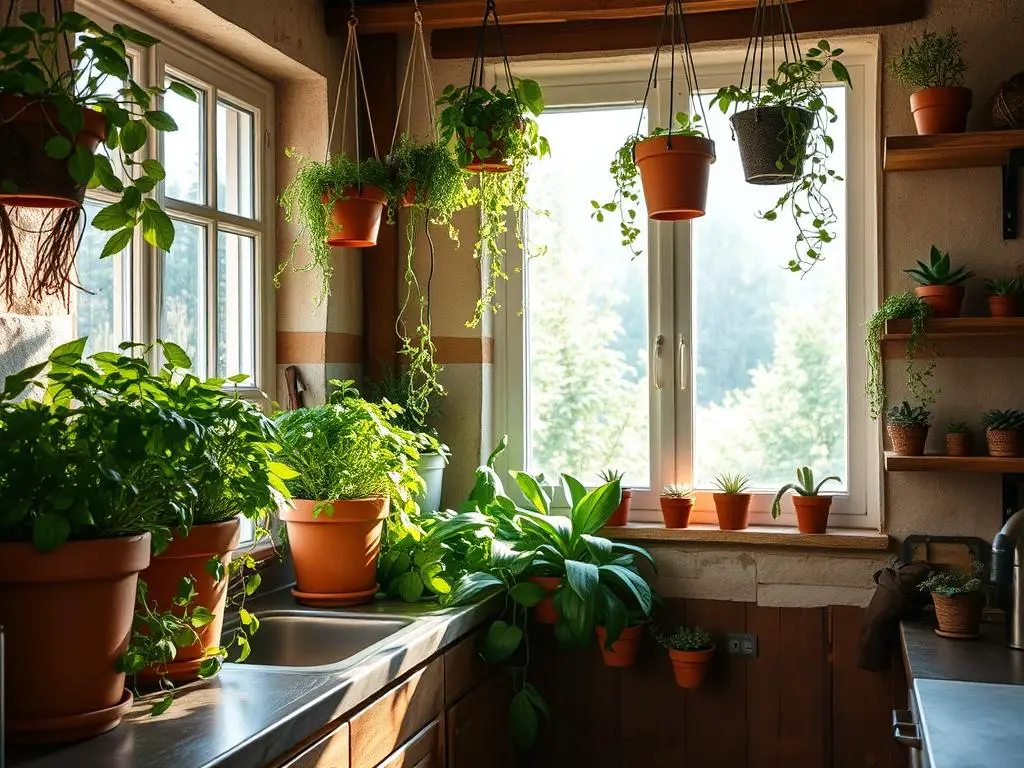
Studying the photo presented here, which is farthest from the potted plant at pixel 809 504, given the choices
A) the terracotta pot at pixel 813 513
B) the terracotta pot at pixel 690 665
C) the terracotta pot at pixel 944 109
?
A: the terracotta pot at pixel 944 109

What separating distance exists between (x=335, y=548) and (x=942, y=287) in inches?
67.8

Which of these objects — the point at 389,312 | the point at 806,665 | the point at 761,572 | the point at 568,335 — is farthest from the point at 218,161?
the point at 806,665

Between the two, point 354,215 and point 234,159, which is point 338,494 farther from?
point 234,159

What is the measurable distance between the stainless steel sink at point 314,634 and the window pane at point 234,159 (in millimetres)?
1126

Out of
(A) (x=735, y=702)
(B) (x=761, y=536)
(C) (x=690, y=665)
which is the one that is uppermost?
(B) (x=761, y=536)

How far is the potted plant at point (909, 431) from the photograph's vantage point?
9.52 feet

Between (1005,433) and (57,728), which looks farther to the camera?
(1005,433)

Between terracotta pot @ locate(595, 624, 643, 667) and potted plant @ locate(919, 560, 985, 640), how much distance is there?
31.6 inches

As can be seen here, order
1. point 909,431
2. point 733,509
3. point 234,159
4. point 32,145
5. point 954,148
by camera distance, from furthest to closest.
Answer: point 733,509
point 234,159
point 909,431
point 954,148
point 32,145

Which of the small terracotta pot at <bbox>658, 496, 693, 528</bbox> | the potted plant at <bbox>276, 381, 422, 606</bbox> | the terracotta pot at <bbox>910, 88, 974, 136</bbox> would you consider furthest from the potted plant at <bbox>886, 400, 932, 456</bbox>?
the potted plant at <bbox>276, 381, 422, 606</bbox>

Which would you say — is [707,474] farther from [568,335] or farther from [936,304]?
[936,304]

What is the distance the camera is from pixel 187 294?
2748 mm

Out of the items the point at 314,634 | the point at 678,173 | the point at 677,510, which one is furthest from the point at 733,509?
the point at 314,634

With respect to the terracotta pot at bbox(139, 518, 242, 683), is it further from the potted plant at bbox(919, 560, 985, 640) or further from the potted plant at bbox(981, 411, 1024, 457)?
the potted plant at bbox(981, 411, 1024, 457)
